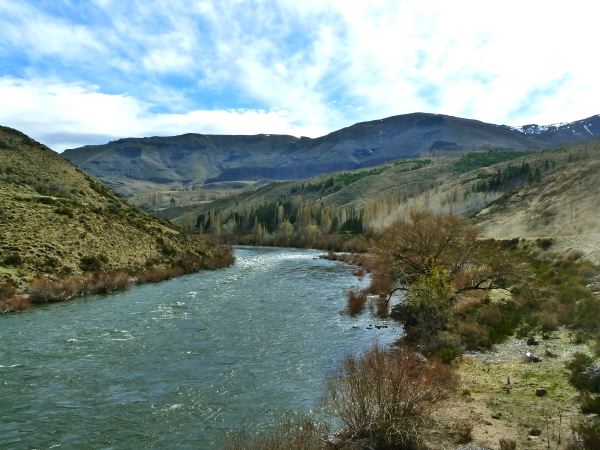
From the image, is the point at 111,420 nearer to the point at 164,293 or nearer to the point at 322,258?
the point at 164,293

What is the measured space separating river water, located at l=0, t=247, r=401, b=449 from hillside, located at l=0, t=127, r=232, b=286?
9034 millimetres

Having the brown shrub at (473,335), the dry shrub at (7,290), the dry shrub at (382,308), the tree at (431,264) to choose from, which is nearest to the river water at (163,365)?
the dry shrub at (382,308)

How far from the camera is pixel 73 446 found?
47.9 ft

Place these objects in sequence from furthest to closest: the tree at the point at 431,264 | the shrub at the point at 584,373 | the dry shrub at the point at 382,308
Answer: the dry shrub at the point at 382,308
the tree at the point at 431,264
the shrub at the point at 584,373

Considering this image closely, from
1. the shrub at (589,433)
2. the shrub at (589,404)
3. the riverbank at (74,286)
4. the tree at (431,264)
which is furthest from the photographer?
the riverbank at (74,286)

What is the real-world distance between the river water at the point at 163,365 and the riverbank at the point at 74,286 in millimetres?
1748

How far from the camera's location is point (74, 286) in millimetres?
41906

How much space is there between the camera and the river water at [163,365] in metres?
16.1

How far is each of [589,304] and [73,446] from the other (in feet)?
93.8

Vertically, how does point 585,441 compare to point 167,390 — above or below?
above

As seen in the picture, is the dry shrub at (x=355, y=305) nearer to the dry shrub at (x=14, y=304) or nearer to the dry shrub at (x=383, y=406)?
the dry shrub at (x=383, y=406)

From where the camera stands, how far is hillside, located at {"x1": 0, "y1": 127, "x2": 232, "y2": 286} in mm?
45812

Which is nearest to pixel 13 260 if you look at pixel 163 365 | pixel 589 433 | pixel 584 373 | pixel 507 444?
pixel 163 365

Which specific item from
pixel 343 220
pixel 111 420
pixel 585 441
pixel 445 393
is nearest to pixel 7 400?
pixel 111 420
